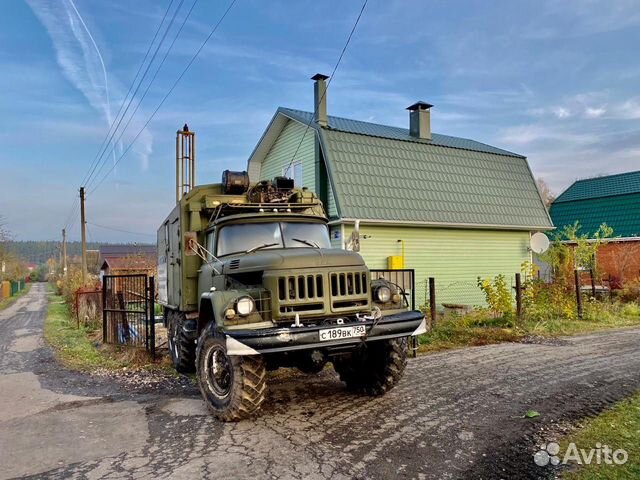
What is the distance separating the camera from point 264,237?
6.47 metres

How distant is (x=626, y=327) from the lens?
12.5m

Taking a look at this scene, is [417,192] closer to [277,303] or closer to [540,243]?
[540,243]

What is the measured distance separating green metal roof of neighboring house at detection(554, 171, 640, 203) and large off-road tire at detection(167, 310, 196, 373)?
2354 centimetres

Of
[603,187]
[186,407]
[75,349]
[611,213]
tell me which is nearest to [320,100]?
[75,349]

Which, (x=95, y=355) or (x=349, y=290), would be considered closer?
(x=349, y=290)

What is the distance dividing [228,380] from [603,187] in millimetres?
26915

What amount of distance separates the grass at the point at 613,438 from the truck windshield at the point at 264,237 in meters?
3.57

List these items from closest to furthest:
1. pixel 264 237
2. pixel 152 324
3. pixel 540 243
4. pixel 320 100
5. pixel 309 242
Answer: pixel 264 237 → pixel 309 242 → pixel 152 324 → pixel 320 100 → pixel 540 243

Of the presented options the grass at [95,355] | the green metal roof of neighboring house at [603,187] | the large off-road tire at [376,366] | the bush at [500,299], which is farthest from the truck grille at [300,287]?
the green metal roof of neighboring house at [603,187]

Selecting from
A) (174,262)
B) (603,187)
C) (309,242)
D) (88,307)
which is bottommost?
(88,307)

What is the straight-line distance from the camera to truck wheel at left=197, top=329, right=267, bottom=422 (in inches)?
199

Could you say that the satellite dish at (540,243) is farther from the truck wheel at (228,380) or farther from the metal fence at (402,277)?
the truck wheel at (228,380)

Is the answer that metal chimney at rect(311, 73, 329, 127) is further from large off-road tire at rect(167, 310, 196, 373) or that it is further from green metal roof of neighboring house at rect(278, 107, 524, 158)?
large off-road tire at rect(167, 310, 196, 373)

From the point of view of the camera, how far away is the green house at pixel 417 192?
14469 mm
